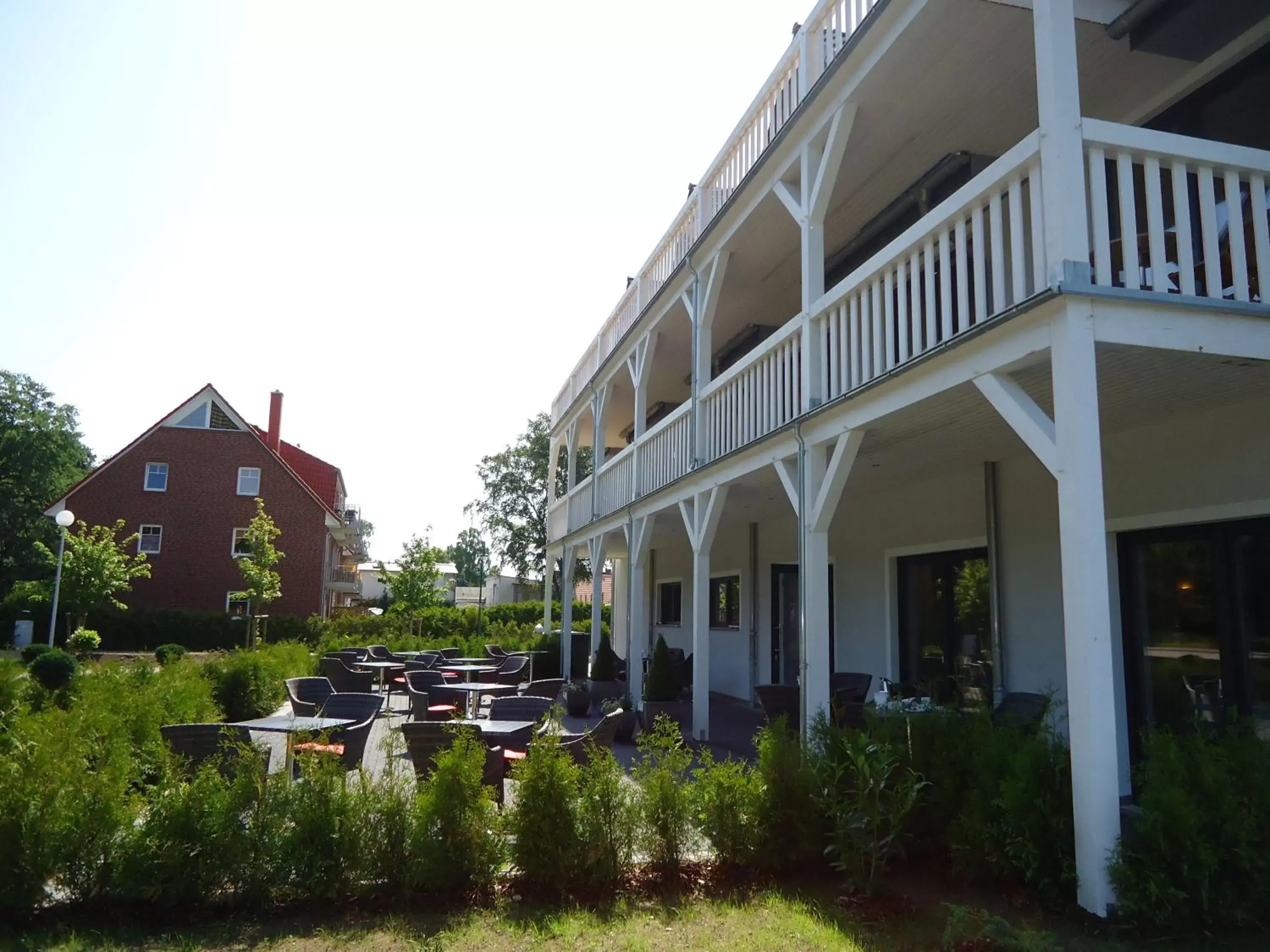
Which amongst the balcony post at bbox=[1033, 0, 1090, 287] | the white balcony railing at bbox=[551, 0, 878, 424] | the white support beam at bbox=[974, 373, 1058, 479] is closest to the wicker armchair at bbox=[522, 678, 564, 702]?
the white balcony railing at bbox=[551, 0, 878, 424]

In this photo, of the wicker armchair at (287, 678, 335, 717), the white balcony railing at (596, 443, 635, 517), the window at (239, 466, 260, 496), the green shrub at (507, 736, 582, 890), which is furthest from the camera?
the window at (239, 466, 260, 496)

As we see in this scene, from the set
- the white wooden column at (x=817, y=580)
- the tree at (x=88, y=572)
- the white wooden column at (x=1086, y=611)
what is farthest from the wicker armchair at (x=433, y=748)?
the tree at (x=88, y=572)

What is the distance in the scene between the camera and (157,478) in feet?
113

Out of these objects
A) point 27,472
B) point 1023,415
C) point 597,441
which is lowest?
point 1023,415

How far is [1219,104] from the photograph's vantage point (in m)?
6.32

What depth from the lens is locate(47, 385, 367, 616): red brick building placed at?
3372 cm

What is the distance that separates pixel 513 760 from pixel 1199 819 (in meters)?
4.73

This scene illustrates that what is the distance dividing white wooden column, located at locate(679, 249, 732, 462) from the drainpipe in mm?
3197

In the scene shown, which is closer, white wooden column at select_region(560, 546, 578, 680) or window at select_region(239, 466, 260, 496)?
white wooden column at select_region(560, 546, 578, 680)

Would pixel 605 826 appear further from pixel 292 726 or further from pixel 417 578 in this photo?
pixel 417 578

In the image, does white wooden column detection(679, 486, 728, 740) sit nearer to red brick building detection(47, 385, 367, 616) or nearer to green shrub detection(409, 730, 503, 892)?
green shrub detection(409, 730, 503, 892)

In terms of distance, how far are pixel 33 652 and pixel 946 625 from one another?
47.4 ft

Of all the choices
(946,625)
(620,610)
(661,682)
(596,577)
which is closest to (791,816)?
(946,625)

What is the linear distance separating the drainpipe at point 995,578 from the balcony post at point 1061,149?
4.19 metres
